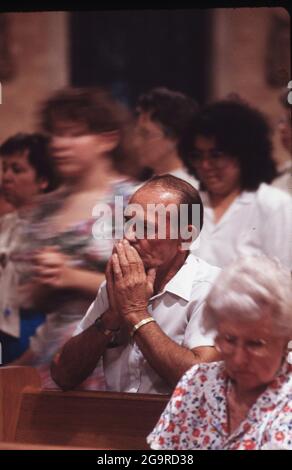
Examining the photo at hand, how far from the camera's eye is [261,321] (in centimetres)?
231

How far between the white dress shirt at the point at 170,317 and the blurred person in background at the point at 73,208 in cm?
9

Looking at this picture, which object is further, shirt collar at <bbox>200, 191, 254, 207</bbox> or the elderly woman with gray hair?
shirt collar at <bbox>200, 191, 254, 207</bbox>

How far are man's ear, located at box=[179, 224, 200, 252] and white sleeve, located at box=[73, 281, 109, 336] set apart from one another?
31 cm

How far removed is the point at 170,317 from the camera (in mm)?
2809

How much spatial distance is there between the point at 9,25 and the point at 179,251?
3.30ft

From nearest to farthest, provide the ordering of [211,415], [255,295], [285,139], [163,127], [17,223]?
1. [255,295]
2. [211,415]
3. [285,139]
4. [163,127]
5. [17,223]

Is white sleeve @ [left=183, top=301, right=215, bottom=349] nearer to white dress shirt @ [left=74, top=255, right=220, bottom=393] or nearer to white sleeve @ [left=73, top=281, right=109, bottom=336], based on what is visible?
white dress shirt @ [left=74, top=255, right=220, bottom=393]

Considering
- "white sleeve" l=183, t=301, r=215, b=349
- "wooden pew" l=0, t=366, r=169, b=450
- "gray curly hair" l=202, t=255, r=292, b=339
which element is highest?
"gray curly hair" l=202, t=255, r=292, b=339

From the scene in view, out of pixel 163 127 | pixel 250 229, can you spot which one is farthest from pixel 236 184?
pixel 163 127

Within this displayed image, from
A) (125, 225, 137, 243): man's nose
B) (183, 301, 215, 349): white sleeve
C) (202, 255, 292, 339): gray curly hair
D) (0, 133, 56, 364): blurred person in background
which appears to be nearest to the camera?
(202, 255, 292, 339): gray curly hair

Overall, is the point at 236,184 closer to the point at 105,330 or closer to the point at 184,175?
the point at 184,175

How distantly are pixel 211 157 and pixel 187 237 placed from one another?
288mm

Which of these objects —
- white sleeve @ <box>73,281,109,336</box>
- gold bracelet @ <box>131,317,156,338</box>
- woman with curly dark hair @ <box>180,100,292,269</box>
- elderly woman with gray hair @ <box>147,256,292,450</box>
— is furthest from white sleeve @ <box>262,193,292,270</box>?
white sleeve @ <box>73,281,109,336</box>

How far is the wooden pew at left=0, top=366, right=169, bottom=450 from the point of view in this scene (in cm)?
286
